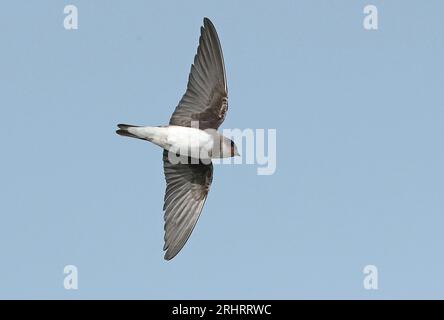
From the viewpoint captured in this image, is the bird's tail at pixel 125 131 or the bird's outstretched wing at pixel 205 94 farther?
the bird's outstretched wing at pixel 205 94

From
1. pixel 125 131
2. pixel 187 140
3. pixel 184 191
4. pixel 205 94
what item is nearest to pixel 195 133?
pixel 187 140

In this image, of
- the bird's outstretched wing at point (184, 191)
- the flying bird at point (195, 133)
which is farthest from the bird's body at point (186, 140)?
the bird's outstretched wing at point (184, 191)

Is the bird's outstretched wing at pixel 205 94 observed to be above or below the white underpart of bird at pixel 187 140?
above

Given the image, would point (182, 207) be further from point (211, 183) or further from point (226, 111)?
point (226, 111)

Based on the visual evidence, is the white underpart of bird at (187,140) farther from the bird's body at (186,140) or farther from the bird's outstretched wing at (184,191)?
the bird's outstretched wing at (184,191)

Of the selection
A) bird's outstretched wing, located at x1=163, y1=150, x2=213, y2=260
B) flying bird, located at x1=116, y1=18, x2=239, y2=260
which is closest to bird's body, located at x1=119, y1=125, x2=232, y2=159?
flying bird, located at x1=116, y1=18, x2=239, y2=260

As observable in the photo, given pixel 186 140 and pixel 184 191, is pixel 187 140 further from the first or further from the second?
pixel 184 191

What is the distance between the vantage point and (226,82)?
6.95 meters

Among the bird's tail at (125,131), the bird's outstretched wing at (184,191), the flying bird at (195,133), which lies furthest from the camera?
the bird's outstretched wing at (184,191)

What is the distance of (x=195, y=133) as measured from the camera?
684cm

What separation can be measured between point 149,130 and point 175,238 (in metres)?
0.87

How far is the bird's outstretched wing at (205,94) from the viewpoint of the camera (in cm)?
689

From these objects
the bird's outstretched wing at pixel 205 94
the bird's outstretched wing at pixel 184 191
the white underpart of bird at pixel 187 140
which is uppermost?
the bird's outstretched wing at pixel 205 94
